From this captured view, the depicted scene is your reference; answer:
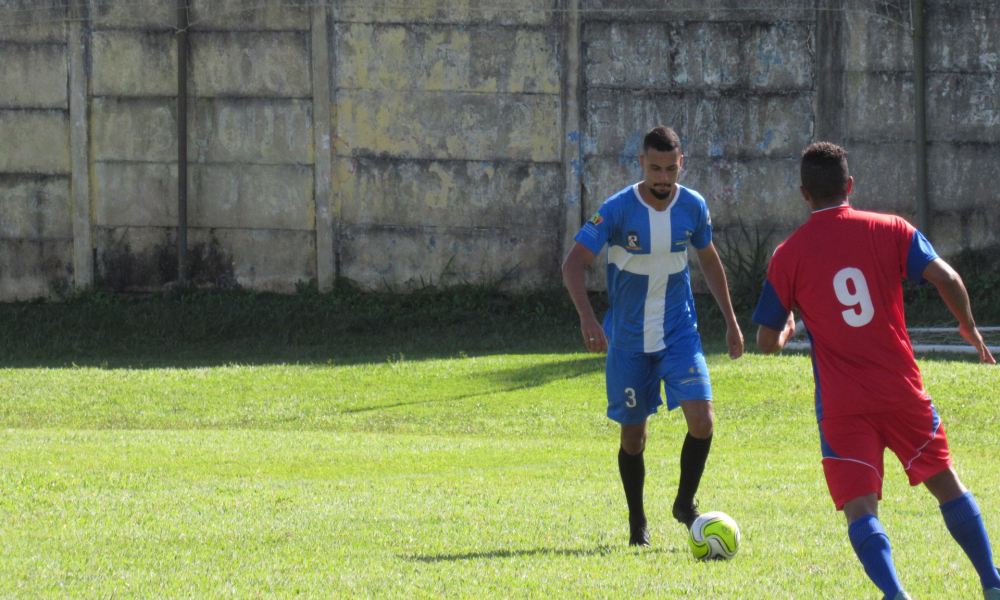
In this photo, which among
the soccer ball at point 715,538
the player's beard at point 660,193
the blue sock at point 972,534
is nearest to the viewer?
the blue sock at point 972,534

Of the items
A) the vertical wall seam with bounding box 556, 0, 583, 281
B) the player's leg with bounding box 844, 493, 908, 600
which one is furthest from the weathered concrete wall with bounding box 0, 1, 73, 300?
the player's leg with bounding box 844, 493, 908, 600

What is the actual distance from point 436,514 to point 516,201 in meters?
10.1

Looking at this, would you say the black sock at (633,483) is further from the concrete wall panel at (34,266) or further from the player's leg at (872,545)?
the concrete wall panel at (34,266)

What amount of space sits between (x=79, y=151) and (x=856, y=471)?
551 inches

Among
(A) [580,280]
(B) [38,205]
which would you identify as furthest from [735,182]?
(A) [580,280]

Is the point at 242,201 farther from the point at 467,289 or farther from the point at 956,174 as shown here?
the point at 956,174

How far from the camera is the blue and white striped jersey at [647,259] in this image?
5504mm

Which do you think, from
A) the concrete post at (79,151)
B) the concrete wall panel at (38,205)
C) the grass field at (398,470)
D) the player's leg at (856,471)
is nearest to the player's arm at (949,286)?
the player's leg at (856,471)

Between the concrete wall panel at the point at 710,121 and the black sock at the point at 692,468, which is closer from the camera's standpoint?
the black sock at the point at 692,468

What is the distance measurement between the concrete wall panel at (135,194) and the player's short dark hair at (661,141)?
11621 millimetres

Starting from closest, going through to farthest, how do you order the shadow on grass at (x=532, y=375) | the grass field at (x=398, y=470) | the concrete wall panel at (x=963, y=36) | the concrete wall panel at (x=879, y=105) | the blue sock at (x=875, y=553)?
the blue sock at (x=875, y=553)
the grass field at (x=398, y=470)
the shadow on grass at (x=532, y=375)
the concrete wall panel at (x=963, y=36)
the concrete wall panel at (x=879, y=105)

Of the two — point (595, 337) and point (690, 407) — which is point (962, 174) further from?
point (595, 337)

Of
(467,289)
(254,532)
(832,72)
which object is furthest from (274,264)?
(254,532)

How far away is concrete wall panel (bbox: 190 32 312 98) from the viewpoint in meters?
15.6
